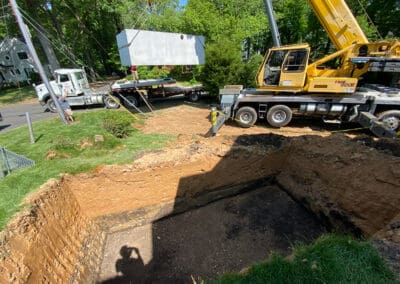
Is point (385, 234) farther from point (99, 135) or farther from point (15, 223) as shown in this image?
point (99, 135)

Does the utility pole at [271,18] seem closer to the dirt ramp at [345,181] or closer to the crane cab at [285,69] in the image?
the crane cab at [285,69]

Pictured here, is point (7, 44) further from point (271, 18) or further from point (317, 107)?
point (317, 107)

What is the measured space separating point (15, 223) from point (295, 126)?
30.4 ft

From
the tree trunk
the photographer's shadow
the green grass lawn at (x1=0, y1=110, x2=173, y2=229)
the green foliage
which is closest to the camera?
the green foliage

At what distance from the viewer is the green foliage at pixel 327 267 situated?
7.23 feet

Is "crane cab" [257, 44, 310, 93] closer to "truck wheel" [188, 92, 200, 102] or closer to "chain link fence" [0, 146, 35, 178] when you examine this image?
"truck wheel" [188, 92, 200, 102]

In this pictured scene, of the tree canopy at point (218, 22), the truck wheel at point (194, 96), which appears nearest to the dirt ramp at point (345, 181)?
the tree canopy at point (218, 22)

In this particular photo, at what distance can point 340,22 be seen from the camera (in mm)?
7090

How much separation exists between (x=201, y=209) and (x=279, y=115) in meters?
5.32

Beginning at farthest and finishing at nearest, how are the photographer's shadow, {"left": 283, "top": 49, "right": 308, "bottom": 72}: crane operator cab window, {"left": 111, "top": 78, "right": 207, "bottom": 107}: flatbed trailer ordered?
{"left": 111, "top": 78, "right": 207, "bottom": 107}: flatbed trailer, {"left": 283, "top": 49, "right": 308, "bottom": 72}: crane operator cab window, the photographer's shadow

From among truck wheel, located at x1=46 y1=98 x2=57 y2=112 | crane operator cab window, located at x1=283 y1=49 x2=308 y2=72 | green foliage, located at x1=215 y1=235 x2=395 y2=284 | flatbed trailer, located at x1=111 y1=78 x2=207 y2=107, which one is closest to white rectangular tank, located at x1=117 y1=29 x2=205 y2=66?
flatbed trailer, located at x1=111 y1=78 x2=207 y2=107

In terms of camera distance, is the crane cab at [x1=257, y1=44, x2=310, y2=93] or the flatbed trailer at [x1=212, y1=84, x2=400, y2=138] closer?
the flatbed trailer at [x1=212, y1=84, x2=400, y2=138]

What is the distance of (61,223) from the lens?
12.8 ft

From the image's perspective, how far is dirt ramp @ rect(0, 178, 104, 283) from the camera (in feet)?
9.20
